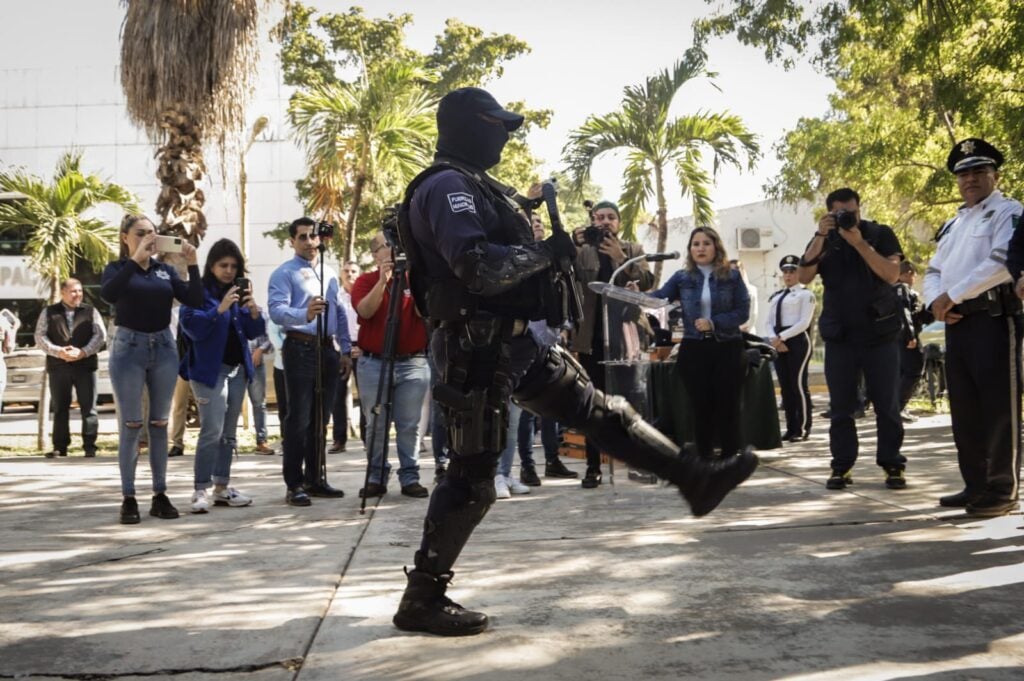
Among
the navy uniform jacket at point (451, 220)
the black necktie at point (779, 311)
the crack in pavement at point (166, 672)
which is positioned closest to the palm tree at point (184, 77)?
the black necktie at point (779, 311)

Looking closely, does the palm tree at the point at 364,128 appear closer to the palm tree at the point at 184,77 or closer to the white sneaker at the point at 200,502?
the palm tree at the point at 184,77

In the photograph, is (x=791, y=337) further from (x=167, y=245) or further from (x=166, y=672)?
(x=166, y=672)

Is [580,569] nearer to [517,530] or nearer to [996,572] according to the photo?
[517,530]

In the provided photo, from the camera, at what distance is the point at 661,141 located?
20.5m

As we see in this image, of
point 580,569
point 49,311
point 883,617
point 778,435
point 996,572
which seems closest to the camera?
point 883,617

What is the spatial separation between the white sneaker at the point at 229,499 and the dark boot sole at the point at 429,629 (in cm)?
392

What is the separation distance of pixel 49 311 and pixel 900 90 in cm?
1643

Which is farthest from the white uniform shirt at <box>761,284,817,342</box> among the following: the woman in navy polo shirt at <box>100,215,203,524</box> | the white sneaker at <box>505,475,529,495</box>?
the woman in navy polo shirt at <box>100,215,203,524</box>

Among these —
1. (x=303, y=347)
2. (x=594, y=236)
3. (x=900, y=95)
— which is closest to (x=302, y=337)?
(x=303, y=347)

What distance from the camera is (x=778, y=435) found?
383 inches

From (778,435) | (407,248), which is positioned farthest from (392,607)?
(778,435)

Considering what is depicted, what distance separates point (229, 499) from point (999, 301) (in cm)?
503

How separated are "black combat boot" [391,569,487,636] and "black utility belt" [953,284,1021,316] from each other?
11.8ft

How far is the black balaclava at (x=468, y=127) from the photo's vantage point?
4.22m
